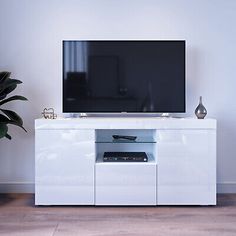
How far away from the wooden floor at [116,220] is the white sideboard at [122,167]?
112 mm

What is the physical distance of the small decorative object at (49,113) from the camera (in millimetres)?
3410

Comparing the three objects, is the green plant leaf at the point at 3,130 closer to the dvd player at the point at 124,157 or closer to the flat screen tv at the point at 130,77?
the flat screen tv at the point at 130,77

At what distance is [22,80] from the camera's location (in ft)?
11.9

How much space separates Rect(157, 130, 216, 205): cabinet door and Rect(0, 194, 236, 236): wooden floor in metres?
0.17

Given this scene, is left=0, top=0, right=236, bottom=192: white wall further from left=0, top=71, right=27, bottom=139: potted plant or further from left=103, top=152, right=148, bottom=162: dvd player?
left=103, top=152, right=148, bottom=162: dvd player

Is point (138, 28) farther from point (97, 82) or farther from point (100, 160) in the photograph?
point (100, 160)

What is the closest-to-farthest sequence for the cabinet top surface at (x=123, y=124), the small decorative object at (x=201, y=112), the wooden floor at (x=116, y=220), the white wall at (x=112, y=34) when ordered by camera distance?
the wooden floor at (x=116, y=220) < the cabinet top surface at (x=123, y=124) < the small decorative object at (x=201, y=112) < the white wall at (x=112, y=34)

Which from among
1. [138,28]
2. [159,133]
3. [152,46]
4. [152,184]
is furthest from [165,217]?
[138,28]

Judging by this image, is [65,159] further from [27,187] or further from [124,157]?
[27,187]

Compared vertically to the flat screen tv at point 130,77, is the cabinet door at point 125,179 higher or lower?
lower

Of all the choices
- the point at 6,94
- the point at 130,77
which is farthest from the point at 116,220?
the point at 6,94

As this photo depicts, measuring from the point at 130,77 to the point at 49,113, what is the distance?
34.7 inches

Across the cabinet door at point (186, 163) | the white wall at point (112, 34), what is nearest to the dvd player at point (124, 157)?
the cabinet door at point (186, 163)

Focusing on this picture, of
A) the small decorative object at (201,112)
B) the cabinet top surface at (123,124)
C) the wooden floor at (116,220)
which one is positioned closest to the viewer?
the wooden floor at (116,220)
